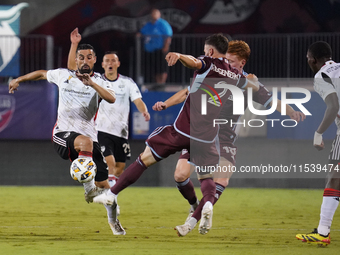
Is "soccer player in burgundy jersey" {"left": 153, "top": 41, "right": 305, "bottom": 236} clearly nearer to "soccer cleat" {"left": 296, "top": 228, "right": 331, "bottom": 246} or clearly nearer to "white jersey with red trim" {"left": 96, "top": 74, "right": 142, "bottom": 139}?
"soccer cleat" {"left": 296, "top": 228, "right": 331, "bottom": 246}

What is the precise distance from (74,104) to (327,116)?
10.7 ft

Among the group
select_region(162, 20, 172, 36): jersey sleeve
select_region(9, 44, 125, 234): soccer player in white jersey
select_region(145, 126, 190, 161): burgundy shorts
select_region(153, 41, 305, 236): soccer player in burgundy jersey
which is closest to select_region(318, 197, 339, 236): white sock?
select_region(153, 41, 305, 236): soccer player in burgundy jersey

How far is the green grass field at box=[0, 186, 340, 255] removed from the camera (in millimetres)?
6332

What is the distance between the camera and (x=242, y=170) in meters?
14.5

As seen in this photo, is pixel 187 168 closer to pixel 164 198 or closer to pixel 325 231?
pixel 325 231

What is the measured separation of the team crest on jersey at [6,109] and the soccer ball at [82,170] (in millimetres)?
6885

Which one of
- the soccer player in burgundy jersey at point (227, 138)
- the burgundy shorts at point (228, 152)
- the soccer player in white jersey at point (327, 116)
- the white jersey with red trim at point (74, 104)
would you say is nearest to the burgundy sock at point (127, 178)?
the soccer player in burgundy jersey at point (227, 138)

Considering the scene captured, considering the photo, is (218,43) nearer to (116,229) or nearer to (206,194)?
(206,194)

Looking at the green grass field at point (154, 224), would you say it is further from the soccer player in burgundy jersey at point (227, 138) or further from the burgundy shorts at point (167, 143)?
the burgundy shorts at point (167, 143)

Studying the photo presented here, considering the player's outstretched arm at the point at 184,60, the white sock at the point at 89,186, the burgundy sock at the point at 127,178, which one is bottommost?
the white sock at the point at 89,186

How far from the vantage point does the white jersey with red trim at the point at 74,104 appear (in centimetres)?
796

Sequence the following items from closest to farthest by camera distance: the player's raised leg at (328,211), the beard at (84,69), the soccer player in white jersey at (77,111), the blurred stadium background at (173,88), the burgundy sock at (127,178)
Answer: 1. the player's raised leg at (328,211)
2. the burgundy sock at (127,178)
3. the beard at (84,69)
4. the soccer player in white jersey at (77,111)
5. the blurred stadium background at (173,88)

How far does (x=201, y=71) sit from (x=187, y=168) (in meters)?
1.36

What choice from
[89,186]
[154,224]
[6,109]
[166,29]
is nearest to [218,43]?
[89,186]
